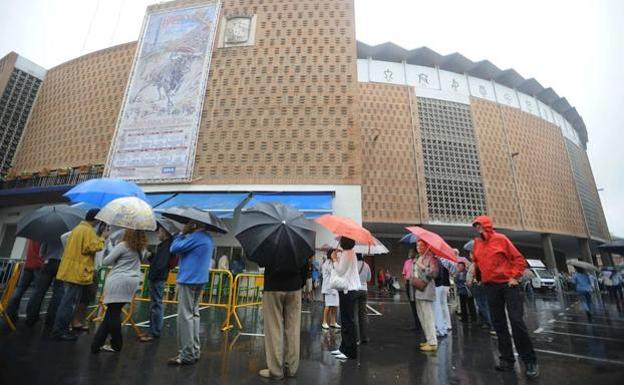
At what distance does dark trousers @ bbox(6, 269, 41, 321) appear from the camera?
4691 mm

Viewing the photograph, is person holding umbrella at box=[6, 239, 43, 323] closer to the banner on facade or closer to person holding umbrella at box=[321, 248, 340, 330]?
person holding umbrella at box=[321, 248, 340, 330]

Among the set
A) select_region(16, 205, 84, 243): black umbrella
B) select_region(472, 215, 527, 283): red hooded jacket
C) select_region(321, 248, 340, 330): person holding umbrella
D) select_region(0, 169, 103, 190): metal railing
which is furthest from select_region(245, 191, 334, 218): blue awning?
select_region(0, 169, 103, 190): metal railing

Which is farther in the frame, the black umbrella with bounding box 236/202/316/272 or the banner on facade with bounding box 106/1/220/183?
the banner on facade with bounding box 106/1/220/183

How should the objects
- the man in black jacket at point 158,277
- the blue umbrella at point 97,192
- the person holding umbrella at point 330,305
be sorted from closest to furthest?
the man in black jacket at point 158,277, the blue umbrella at point 97,192, the person holding umbrella at point 330,305

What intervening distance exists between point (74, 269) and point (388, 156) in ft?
57.4

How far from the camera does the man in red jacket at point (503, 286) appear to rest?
11.8 ft

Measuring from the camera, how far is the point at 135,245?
3766mm

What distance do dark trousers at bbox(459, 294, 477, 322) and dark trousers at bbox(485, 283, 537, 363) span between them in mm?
4233

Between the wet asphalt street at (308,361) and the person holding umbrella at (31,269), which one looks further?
the person holding umbrella at (31,269)

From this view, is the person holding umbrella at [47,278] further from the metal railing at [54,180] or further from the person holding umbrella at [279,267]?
the metal railing at [54,180]

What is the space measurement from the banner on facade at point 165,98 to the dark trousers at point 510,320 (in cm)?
1174

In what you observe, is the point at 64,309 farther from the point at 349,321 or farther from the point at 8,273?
the point at 8,273

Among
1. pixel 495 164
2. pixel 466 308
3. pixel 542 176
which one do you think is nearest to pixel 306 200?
pixel 466 308

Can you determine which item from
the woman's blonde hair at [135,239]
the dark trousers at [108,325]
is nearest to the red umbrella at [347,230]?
the woman's blonde hair at [135,239]
